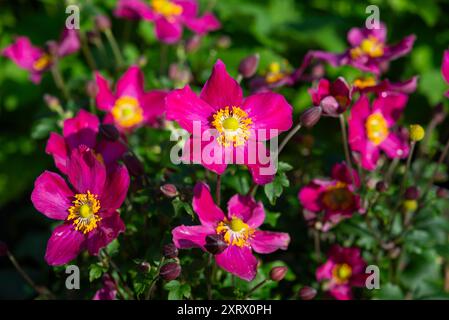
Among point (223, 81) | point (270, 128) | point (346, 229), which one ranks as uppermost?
point (223, 81)

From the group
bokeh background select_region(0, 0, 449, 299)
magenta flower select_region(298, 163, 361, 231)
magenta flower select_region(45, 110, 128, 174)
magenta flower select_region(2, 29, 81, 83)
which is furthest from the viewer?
bokeh background select_region(0, 0, 449, 299)

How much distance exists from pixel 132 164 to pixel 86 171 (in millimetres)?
123

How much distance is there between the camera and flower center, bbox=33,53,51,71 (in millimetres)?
2305

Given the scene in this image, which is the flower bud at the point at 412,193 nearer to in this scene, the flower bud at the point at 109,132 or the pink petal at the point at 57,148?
the flower bud at the point at 109,132

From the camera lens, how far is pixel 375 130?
1782 mm

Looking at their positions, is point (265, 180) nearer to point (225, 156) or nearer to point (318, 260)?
point (225, 156)

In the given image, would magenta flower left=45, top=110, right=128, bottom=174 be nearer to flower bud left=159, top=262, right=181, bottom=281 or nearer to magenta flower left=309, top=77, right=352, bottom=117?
flower bud left=159, top=262, right=181, bottom=281

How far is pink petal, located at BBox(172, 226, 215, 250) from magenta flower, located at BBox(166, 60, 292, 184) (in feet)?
0.58

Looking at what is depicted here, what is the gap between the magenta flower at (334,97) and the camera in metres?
1.50

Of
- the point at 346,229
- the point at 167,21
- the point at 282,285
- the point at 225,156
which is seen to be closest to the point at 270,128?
the point at 225,156

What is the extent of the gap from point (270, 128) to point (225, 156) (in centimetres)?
14

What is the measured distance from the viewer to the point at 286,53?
315 centimetres

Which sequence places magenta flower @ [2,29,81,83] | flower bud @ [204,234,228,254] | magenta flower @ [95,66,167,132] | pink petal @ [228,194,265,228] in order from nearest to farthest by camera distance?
flower bud @ [204,234,228,254]
pink petal @ [228,194,265,228]
magenta flower @ [95,66,167,132]
magenta flower @ [2,29,81,83]

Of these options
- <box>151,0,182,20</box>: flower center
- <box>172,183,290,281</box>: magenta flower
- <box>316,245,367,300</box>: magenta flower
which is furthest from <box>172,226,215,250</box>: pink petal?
<box>151,0,182,20</box>: flower center
